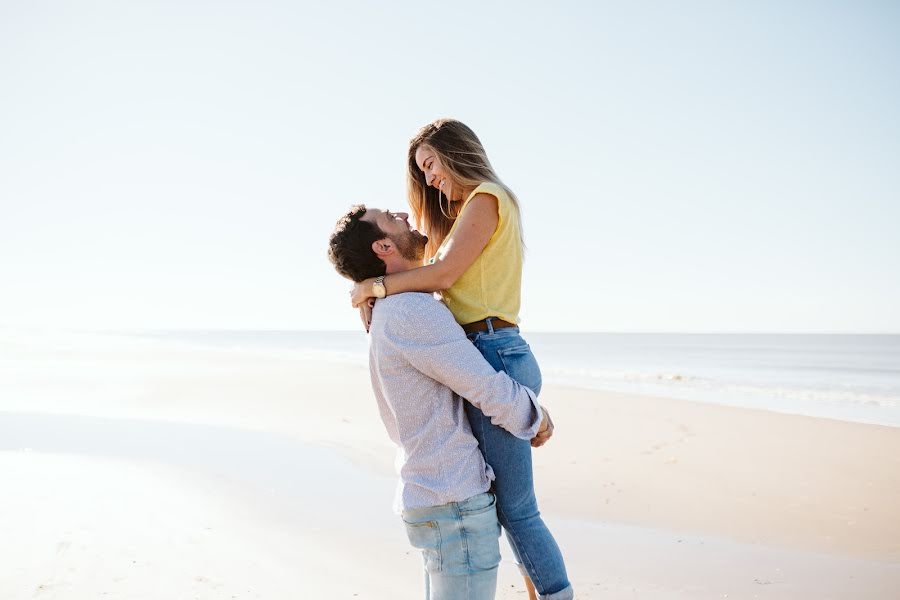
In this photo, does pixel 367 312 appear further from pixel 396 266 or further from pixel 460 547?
pixel 460 547

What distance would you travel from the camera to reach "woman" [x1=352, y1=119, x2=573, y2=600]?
81.1 inches

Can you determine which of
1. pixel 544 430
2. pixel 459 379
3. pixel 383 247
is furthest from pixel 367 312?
pixel 544 430

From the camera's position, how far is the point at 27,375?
13516 millimetres

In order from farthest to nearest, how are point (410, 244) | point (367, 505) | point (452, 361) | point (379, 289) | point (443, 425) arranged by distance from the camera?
point (367, 505) < point (410, 244) < point (379, 289) < point (443, 425) < point (452, 361)

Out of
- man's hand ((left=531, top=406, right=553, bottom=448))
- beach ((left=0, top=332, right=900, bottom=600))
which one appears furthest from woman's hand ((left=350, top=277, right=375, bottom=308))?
beach ((left=0, top=332, right=900, bottom=600))

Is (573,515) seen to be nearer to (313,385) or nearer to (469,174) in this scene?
(469,174)

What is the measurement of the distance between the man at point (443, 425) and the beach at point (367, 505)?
5.04 feet

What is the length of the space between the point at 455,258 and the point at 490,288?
0.18 meters

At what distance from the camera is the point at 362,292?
6.96ft

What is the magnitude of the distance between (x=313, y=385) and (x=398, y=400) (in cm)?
1159

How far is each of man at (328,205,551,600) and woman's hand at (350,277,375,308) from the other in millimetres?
82

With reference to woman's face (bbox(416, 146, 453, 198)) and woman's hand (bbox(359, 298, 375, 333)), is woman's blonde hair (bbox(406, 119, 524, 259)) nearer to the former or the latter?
woman's face (bbox(416, 146, 453, 198))

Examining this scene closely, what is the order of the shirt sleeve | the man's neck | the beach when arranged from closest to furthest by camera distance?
the shirt sleeve → the man's neck → the beach

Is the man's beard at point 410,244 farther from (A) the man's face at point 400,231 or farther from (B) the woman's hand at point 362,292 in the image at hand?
(B) the woman's hand at point 362,292
